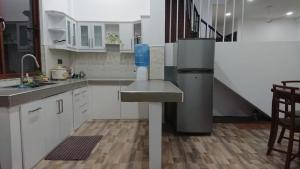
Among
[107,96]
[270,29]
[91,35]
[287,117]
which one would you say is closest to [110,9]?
[91,35]

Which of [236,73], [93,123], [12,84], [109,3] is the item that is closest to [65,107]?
[12,84]

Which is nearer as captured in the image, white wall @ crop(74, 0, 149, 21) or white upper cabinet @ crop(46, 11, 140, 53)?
white upper cabinet @ crop(46, 11, 140, 53)

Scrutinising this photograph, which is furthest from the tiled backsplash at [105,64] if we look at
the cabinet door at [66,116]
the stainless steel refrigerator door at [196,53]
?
the stainless steel refrigerator door at [196,53]

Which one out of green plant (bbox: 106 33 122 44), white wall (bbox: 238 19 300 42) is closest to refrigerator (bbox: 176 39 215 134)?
green plant (bbox: 106 33 122 44)

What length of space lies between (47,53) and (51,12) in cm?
70

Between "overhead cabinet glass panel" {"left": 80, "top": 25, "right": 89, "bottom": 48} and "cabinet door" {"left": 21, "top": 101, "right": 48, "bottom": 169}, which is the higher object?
"overhead cabinet glass panel" {"left": 80, "top": 25, "right": 89, "bottom": 48}

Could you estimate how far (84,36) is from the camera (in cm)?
481

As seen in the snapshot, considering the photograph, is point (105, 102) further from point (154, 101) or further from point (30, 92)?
point (154, 101)

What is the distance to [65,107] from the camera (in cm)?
342

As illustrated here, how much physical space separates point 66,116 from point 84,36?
2026 millimetres

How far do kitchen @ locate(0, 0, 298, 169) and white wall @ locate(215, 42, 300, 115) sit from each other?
452mm

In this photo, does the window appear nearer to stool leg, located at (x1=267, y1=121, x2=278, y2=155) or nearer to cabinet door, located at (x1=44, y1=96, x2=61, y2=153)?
cabinet door, located at (x1=44, y1=96, x2=61, y2=153)

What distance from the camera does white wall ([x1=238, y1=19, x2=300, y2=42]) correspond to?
9516 mm

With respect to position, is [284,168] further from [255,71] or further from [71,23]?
[71,23]
